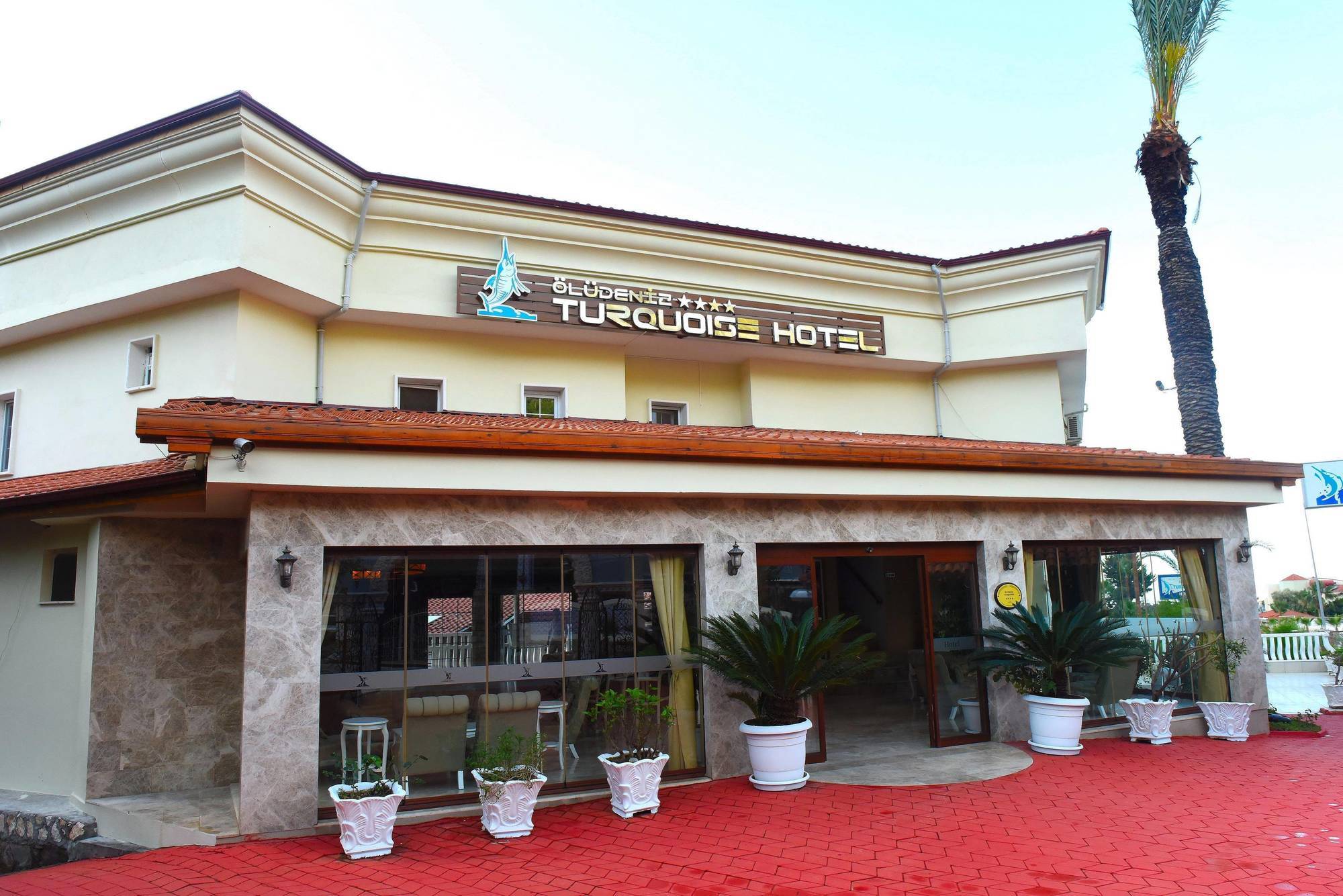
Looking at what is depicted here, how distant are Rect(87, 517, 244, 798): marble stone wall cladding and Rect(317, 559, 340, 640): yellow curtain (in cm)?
284

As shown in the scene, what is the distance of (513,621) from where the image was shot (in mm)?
8398

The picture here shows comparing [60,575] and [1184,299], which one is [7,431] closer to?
[60,575]

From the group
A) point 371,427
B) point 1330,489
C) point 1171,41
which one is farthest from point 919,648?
point 1171,41

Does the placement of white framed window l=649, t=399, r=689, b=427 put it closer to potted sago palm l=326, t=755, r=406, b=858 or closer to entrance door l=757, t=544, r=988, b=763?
entrance door l=757, t=544, r=988, b=763

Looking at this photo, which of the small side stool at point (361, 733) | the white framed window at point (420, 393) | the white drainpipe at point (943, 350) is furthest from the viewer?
the white drainpipe at point (943, 350)

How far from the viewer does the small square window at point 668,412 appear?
14961 millimetres

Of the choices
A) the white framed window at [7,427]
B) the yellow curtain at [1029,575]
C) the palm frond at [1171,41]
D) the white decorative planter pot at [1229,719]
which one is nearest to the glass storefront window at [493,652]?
the yellow curtain at [1029,575]

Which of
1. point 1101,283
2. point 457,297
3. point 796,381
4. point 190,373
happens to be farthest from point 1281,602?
point 190,373

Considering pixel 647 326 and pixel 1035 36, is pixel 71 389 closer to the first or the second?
pixel 647 326

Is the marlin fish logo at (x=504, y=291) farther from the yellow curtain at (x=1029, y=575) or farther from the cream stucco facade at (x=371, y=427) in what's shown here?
the yellow curtain at (x=1029, y=575)

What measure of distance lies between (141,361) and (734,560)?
29.5ft

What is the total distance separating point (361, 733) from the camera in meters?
7.77

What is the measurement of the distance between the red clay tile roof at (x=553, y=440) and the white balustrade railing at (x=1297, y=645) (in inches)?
483

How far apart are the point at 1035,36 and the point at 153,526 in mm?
19329
